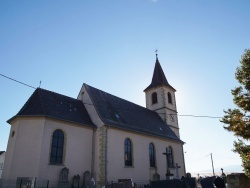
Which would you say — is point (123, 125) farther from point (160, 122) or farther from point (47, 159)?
point (160, 122)

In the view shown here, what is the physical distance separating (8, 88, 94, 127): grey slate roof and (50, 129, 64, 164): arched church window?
48.6 inches

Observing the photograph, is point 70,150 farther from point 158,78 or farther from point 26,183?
point 158,78

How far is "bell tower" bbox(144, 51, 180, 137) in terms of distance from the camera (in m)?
29.4

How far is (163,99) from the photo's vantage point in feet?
97.9

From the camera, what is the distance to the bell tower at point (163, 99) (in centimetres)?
2941

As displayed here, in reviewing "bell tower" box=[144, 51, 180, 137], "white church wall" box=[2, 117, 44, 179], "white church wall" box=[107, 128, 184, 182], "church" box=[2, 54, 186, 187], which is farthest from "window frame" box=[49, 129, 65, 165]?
"bell tower" box=[144, 51, 180, 137]

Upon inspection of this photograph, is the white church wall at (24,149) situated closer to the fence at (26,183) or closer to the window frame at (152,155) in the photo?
the fence at (26,183)

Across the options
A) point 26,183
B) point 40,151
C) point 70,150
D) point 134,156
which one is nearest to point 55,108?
point 70,150

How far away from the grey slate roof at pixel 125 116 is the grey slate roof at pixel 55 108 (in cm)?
152

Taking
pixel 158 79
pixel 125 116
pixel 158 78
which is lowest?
pixel 125 116

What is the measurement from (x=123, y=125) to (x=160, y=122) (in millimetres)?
9200

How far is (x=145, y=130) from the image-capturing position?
22.1 m

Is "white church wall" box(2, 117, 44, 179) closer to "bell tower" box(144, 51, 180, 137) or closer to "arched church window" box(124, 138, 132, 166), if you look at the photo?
"arched church window" box(124, 138, 132, 166)

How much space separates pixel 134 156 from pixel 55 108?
8288 millimetres
